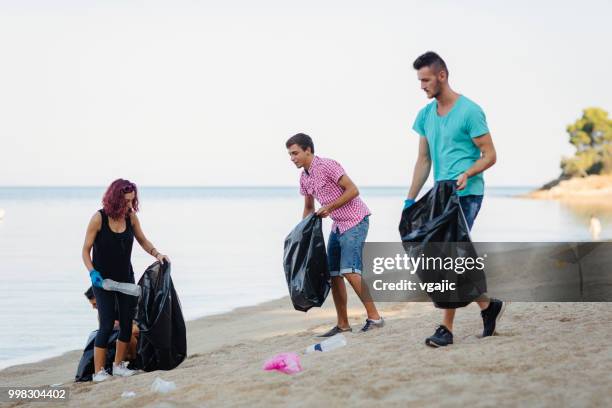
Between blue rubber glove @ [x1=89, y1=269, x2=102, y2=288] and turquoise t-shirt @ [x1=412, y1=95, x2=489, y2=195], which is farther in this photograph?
blue rubber glove @ [x1=89, y1=269, x2=102, y2=288]

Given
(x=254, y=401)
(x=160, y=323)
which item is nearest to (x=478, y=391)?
(x=254, y=401)

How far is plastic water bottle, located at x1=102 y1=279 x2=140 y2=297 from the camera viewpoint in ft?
17.8

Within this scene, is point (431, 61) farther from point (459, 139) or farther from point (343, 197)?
point (343, 197)

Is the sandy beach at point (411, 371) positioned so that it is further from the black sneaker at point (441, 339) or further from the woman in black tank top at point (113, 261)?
the woman in black tank top at point (113, 261)

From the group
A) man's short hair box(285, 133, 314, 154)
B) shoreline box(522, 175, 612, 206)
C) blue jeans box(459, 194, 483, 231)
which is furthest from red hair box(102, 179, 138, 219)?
shoreline box(522, 175, 612, 206)

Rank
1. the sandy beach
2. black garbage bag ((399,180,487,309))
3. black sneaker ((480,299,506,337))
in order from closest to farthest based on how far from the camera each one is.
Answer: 1. the sandy beach
2. black garbage bag ((399,180,487,309))
3. black sneaker ((480,299,506,337))

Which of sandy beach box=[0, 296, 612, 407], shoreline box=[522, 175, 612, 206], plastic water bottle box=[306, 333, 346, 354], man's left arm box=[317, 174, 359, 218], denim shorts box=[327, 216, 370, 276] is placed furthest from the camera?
shoreline box=[522, 175, 612, 206]

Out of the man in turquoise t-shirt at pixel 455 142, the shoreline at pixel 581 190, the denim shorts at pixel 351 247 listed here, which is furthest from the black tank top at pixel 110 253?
the shoreline at pixel 581 190

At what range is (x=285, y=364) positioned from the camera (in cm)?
482

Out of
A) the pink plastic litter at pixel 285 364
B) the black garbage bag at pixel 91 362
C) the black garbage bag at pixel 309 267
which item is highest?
the black garbage bag at pixel 309 267

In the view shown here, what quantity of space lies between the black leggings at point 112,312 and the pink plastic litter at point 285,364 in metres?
1.18

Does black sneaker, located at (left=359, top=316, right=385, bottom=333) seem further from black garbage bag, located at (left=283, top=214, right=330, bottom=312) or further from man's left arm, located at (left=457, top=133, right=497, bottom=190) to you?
man's left arm, located at (left=457, top=133, right=497, bottom=190)

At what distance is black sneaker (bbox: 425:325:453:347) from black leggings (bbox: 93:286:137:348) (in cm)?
201

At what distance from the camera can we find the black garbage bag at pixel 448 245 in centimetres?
490
